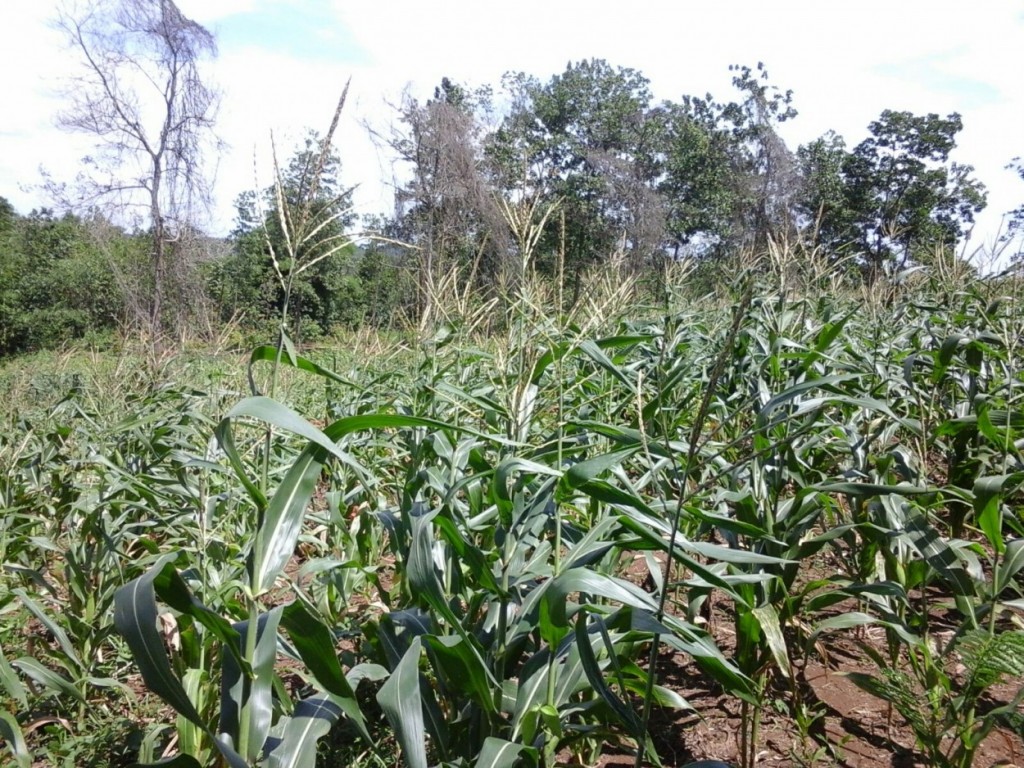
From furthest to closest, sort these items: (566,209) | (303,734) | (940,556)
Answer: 1. (566,209)
2. (940,556)
3. (303,734)

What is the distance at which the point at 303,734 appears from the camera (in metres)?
1.31

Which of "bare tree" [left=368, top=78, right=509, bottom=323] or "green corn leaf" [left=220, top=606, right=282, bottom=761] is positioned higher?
A: "bare tree" [left=368, top=78, right=509, bottom=323]

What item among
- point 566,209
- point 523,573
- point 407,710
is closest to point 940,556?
point 523,573

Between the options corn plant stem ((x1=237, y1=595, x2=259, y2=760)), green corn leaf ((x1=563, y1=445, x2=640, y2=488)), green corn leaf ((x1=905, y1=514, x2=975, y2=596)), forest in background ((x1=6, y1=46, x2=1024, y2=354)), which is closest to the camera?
corn plant stem ((x1=237, y1=595, x2=259, y2=760))

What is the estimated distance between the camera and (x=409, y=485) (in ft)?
5.63

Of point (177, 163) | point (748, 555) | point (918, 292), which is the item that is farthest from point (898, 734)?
point (177, 163)

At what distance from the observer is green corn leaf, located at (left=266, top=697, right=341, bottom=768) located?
126 centimetres

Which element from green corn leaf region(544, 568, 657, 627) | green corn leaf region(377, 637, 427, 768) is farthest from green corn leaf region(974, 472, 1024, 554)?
green corn leaf region(377, 637, 427, 768)

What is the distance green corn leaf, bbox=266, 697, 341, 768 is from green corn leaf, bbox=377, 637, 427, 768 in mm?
198

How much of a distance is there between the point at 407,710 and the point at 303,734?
0.27 m

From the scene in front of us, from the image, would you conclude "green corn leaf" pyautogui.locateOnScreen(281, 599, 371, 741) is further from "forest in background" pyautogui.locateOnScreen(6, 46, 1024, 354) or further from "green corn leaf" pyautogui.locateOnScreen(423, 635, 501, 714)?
"forest in background" pyautogui.locateOnScreen(6, 46, 1024, 354)

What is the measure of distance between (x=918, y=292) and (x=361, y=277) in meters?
18.8

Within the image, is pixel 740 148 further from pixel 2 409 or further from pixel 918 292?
pixel 2 409

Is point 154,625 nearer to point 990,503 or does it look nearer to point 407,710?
point 407,710
